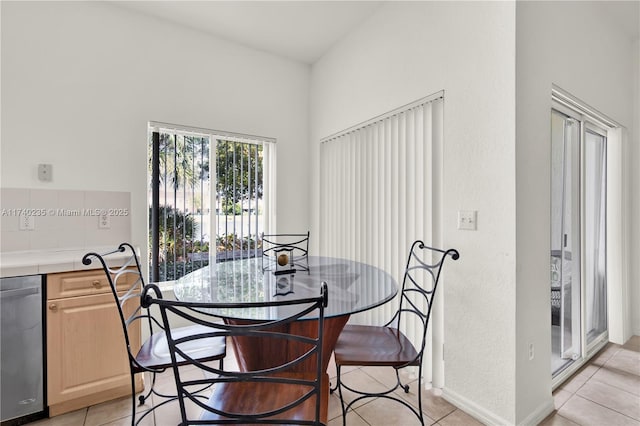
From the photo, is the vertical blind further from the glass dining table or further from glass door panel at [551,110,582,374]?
glass door panel at [551,110,582,374]

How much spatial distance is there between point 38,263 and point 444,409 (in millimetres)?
2684

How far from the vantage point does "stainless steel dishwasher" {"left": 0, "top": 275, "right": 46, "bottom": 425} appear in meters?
1.65

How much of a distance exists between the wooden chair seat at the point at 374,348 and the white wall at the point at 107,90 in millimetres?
2062

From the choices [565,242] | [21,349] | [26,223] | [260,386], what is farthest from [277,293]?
[565,242]

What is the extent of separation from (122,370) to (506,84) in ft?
9.89

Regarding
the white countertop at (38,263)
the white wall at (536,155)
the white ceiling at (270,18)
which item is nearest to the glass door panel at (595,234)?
the white wall at (536,155)

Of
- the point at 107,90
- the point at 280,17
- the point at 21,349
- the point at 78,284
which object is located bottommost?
the point at 21,349

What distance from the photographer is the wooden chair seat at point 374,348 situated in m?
1.44

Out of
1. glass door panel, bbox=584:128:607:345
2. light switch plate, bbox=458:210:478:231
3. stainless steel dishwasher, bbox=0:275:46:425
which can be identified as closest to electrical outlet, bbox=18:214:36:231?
stainless steel dishwasher, bbox=0:275:46:425

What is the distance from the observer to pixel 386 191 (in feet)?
8.27

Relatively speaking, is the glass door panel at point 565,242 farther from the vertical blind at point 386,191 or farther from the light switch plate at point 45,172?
the light switch plate at point 45,172

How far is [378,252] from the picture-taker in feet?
8.55

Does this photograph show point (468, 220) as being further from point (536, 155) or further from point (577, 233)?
point (577, 233)

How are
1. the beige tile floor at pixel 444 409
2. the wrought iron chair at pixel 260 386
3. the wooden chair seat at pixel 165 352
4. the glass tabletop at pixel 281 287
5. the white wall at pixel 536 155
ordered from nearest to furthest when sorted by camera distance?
the wrought iron chair at pixel 260 386 < the glass tabletop at pixel 281 287 < the wooden chair seat at pixel 165 352 < the white wall at pixel 536 155 < the beige tile floor at pixel 444 409
